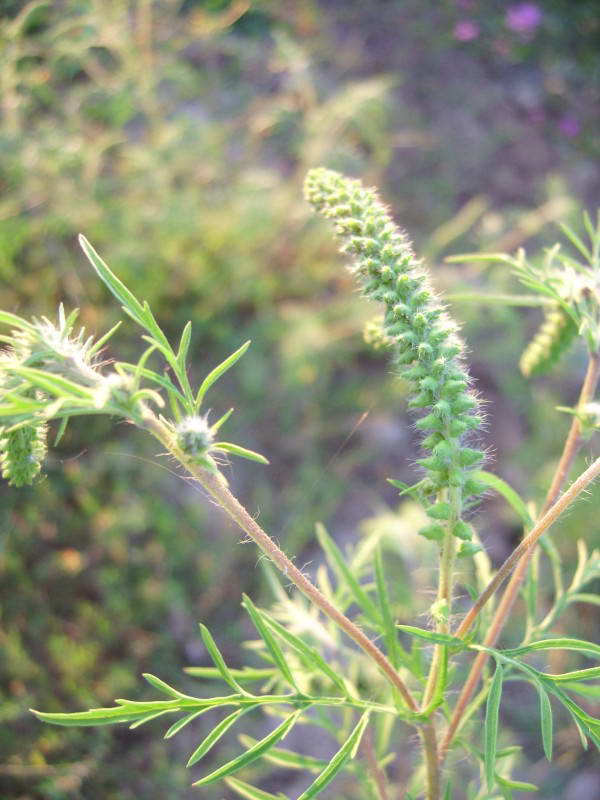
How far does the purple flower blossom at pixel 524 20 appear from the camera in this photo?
14.2ft

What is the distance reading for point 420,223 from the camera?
3.61 meters

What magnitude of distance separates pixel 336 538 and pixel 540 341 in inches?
72.8

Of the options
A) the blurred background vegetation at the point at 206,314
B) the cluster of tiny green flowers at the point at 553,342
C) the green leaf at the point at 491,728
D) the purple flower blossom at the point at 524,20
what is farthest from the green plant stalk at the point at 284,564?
the purple flower blossom at the point at 524,20

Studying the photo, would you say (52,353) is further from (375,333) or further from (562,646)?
(562,646)

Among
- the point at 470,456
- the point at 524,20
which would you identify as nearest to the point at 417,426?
the point at 470,456

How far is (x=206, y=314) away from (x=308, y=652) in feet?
6.78

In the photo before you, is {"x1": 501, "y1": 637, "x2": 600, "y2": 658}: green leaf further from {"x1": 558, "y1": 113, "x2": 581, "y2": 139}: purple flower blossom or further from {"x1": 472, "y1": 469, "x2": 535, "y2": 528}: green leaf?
{"x1": 558, "y1": 113, "x2": 581, "y2": 139}: purple flower blossom

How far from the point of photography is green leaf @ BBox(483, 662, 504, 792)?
0.76 m

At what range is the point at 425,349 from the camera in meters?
0.73

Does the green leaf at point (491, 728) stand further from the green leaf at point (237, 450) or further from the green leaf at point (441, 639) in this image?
the green leaf at point (237, 450)

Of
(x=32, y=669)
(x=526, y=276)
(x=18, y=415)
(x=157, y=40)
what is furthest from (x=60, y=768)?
(x=157, y=40)

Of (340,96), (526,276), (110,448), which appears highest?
(340,96)

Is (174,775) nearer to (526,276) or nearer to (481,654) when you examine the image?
(481,654)

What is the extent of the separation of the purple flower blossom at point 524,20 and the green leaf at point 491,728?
4477 mm
